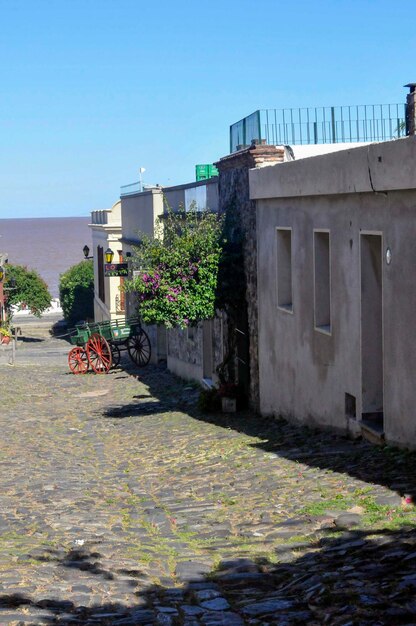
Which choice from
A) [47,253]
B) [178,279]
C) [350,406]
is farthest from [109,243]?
[47,253]

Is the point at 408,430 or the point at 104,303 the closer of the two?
the point at 408,430

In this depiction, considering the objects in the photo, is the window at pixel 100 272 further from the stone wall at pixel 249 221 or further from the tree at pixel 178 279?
the tree at pixel 178 279

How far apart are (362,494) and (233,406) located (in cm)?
799

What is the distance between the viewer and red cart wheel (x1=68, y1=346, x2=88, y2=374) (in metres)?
26.2

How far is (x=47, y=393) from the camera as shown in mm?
21734

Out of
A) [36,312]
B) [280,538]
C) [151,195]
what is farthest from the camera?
[36,312]

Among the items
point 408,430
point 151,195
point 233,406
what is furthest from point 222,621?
point 151,195

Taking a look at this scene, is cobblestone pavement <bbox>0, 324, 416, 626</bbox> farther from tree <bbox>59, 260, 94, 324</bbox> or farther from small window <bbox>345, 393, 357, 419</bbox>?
tree <bbox>59, 260, 94, 324</bbox>

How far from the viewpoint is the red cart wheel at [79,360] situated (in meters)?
26.2

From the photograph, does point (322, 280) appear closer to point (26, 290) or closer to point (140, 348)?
point (140, 348)

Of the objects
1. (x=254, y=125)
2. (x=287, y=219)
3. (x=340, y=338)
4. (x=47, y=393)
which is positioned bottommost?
(x=47, y=393)

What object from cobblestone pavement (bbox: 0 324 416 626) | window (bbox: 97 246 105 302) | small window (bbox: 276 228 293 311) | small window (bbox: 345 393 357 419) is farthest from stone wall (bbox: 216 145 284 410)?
window (bbox: 97 246 105 302)

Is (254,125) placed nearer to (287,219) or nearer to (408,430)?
(287,219)

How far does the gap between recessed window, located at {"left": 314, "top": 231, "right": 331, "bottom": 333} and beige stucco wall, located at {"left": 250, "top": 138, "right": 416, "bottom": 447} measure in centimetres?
17
